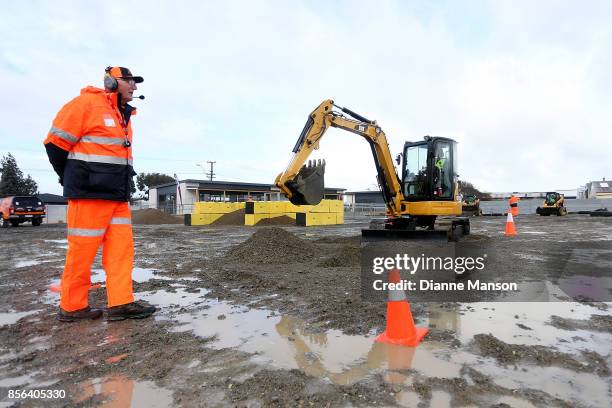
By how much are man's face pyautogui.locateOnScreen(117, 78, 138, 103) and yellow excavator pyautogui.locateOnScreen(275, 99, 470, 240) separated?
17.4 ft

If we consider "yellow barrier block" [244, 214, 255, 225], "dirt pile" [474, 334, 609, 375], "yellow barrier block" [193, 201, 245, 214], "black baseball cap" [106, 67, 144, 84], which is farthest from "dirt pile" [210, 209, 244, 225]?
"dirt pile" [474, 334, 609, 375]

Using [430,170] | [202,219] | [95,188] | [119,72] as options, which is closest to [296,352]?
[95,188]

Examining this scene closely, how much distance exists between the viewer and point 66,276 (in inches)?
142

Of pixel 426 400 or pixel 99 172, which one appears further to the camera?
pixel 99 172

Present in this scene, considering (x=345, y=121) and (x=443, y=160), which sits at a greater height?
(x=345, y=121)

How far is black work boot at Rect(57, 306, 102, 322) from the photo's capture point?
3682 millimetres

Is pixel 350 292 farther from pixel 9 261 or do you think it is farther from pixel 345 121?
pixel 9 261

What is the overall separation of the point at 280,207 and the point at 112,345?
20.0 metres

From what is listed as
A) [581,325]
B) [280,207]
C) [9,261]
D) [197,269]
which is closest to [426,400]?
[581,325]

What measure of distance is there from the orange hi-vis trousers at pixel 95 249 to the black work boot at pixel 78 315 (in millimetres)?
39

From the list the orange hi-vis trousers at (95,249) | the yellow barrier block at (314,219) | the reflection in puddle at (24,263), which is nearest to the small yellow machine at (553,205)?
the yellow barrier block at (314,219)

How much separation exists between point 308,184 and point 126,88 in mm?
4720

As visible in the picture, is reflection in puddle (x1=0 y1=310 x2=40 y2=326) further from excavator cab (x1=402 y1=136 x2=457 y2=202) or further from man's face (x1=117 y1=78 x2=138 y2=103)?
excavator cab (x1=402 y1=136 x2=457 y2=202)

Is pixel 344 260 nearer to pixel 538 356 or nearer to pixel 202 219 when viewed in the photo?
pixel 538 356
